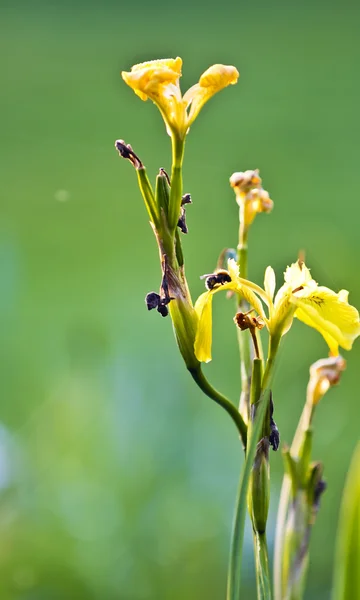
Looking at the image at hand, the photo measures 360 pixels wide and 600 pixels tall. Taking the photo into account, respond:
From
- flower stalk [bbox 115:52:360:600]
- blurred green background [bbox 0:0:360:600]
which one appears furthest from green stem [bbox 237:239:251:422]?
blurred green background [bbox 0:0:360:600]

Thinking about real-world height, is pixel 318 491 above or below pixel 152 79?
below

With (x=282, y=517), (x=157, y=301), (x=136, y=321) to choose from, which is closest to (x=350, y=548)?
(x=282, y=517)

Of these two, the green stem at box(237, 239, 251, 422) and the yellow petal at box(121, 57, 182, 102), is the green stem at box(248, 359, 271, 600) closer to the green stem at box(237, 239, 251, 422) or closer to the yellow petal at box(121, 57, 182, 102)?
the green stem at box(237, 239, 251, 422)

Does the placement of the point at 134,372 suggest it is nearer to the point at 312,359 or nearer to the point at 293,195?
the point at 312,359

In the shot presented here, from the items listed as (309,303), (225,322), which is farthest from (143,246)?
(309,303)

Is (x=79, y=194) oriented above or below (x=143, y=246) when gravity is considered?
above

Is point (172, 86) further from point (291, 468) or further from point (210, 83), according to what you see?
point (291, 468)
